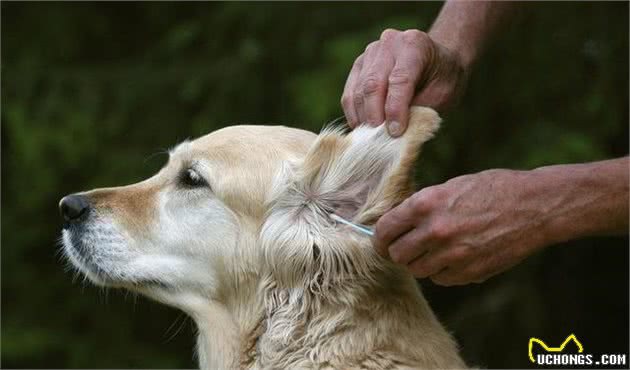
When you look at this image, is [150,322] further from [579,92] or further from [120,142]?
[579,92]

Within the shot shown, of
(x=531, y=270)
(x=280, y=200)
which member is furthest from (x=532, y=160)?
(x=280, y=200)

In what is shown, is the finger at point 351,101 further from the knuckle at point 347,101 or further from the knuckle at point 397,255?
the knuckle at point 397,255

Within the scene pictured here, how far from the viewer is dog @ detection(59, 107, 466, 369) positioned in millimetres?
3688

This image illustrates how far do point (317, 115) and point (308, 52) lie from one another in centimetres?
81

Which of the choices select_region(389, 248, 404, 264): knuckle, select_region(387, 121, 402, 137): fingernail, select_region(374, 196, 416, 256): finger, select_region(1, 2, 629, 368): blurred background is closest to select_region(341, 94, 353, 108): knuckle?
select_region(387, 121, 402, 137): fingernail

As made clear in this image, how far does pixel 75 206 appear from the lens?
426 centimetres

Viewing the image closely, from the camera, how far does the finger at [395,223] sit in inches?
130

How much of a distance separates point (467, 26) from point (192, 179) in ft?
4.74

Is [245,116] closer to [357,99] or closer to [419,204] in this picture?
[357,99]

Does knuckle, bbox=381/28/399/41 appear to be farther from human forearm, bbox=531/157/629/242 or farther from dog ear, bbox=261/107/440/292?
human forearm, bbox=531/157/629/242

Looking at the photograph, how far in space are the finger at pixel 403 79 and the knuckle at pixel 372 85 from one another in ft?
0.11

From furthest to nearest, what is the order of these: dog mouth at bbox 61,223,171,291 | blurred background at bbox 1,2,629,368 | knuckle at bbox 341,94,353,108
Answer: blurred background at bbox 1,2,629,368, dog mouth at bbox 61,223,171,291, knuckle at bbox 341,94,353,108

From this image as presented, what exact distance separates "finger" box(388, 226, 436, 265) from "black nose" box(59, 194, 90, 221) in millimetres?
1468

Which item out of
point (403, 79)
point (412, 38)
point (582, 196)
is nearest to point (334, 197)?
point (403, 79)
